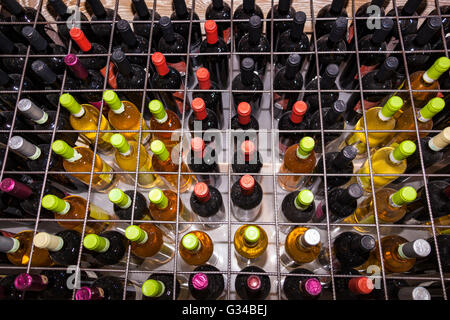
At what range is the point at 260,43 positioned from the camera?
84cm

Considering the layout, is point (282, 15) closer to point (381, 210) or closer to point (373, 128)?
point (373, 128)

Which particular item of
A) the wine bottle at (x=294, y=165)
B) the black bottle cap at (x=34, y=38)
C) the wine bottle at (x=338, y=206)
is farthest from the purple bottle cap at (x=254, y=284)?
the black bottle cap at (x=34, y=38)

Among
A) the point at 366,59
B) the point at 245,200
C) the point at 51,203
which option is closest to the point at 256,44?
the point at 366,59

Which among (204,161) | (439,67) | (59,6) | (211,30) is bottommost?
(204,161)

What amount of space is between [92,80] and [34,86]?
7.0 inches

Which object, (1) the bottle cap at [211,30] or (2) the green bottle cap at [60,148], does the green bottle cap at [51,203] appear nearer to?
(2) the green bottle cap at [60,148]

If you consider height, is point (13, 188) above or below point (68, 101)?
below

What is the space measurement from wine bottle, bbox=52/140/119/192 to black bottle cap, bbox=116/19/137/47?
A: 0.30 meters

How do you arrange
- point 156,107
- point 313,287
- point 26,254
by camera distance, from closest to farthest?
point 313,287 → point 156,107 → point 26,254

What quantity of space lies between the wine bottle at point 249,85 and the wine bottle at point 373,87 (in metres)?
0.26

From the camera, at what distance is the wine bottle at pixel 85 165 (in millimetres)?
703

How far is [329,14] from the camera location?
887 mm

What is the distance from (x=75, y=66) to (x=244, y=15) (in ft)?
1.56
